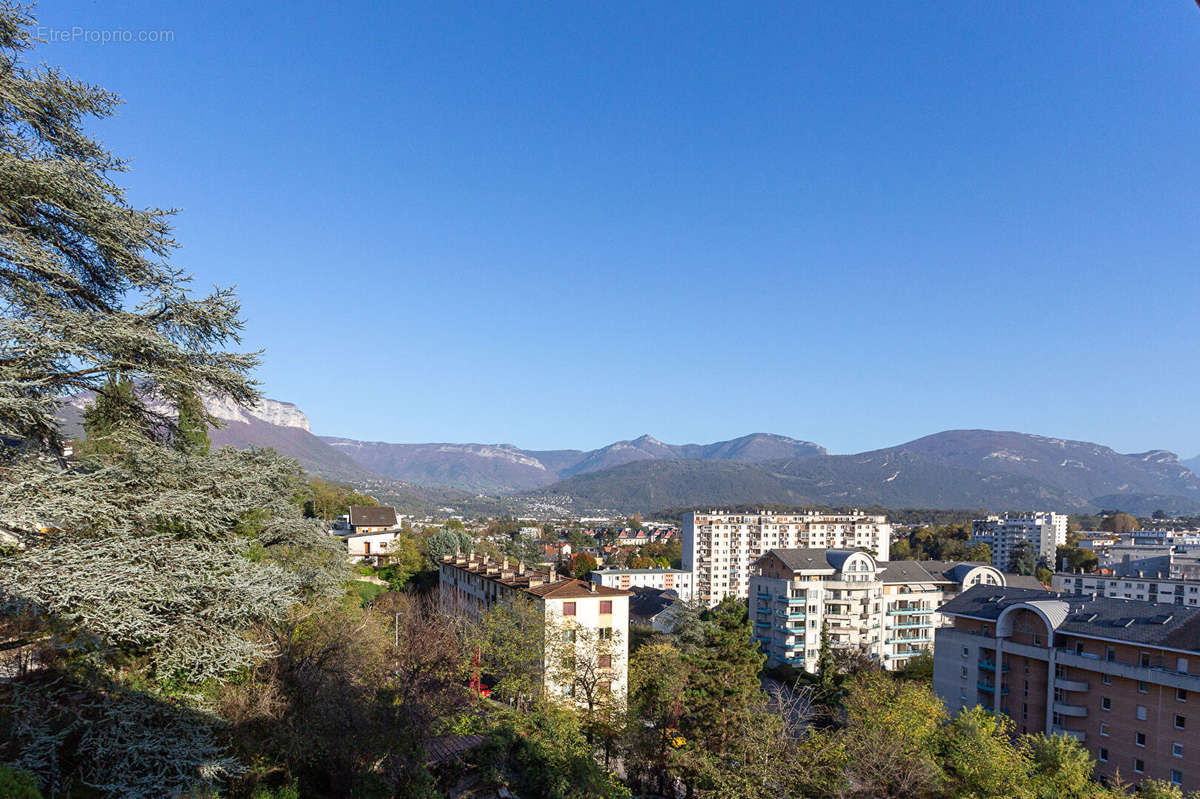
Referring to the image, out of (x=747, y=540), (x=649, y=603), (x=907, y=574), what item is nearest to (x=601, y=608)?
(x=907, y=574)

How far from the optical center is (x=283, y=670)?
13797 mm

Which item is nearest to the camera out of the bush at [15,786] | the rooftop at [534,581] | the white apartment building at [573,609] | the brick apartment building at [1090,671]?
the bush at [15,786]

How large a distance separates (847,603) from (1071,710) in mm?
20358

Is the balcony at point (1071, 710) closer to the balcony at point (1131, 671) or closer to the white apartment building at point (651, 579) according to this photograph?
the balcony at point (1131, 671)

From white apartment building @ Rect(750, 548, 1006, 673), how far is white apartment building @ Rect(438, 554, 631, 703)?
21.9 m

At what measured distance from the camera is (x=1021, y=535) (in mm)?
110938

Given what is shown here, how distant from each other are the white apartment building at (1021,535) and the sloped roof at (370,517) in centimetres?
9177

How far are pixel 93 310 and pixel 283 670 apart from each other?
9.12m

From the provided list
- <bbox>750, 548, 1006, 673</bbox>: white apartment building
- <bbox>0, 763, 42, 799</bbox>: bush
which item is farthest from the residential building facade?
<bbox>0, 763, 42, 799</bbox>: bush

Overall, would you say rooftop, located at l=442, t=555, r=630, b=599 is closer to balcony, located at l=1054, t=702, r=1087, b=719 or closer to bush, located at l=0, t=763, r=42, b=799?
balcony, located at l=1054, t=702, r=1087, b=719

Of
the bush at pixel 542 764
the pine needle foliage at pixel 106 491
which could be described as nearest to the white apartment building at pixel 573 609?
the bush at pixel 542 764

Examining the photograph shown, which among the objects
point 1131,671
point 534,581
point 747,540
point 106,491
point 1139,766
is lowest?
point 747,540

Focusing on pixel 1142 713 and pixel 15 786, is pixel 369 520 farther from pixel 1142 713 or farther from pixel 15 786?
pixel 15 786

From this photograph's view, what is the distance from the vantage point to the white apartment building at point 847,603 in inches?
1875
